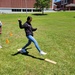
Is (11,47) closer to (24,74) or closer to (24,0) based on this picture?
(24,74)

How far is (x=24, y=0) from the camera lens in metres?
86.1

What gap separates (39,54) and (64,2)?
106 metres

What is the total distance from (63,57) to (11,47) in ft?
11.0

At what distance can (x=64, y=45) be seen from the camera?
12734 mm

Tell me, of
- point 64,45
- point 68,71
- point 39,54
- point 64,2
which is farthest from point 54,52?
point 64,2

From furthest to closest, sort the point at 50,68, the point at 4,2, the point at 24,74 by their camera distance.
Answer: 1. the point at 4,2
2. the point at 50,68
3. the point at 24,74

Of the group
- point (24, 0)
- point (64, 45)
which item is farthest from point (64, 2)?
point (64, 45)

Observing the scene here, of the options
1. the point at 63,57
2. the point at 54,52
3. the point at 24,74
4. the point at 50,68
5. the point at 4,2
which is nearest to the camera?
the point at 24,74

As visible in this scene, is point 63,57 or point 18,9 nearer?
point 63,57

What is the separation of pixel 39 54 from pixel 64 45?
284 cm

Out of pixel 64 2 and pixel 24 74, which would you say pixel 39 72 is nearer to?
pixel 24 74

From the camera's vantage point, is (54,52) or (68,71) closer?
(68,71)

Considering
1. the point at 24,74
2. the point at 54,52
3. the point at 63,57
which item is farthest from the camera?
the point at 54,52

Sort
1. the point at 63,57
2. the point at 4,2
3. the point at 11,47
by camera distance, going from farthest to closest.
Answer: the point at 4,2
the point at 11,47
the point at 63,57
